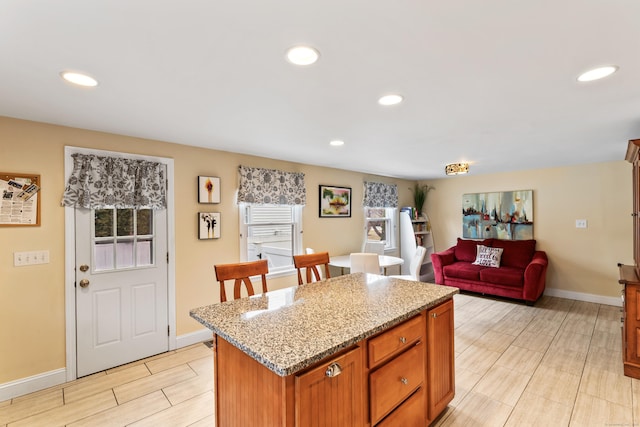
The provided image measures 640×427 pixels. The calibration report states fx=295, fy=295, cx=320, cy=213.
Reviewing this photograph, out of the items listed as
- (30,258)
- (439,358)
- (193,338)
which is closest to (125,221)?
(30,258)

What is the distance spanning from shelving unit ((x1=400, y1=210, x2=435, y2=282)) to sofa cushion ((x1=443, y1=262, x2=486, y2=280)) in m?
0.80

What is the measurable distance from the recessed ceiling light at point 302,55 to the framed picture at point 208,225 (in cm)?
233

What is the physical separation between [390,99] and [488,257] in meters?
4.13

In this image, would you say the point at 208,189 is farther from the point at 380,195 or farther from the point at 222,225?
the point at 380,195

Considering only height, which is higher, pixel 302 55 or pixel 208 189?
pixel 302 55

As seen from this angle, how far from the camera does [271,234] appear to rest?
407 centimetres

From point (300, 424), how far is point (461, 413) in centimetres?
161

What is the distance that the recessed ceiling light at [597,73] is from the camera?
1.58 metres

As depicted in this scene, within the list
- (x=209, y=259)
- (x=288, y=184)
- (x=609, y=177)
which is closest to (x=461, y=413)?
(x=209, y=259)

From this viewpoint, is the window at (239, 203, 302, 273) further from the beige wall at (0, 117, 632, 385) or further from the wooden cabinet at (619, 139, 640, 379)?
the wooden cabinet at (619, 139, 640, 379)

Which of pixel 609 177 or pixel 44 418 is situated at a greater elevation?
pixel 609 177

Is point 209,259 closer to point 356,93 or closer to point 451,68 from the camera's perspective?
point 356,93

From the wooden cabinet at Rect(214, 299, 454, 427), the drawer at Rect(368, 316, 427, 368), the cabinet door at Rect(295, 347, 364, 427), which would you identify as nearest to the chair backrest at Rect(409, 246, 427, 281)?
the wooden cabinet at Rect(214, 299, 454, 427)

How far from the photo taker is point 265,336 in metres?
1.35
